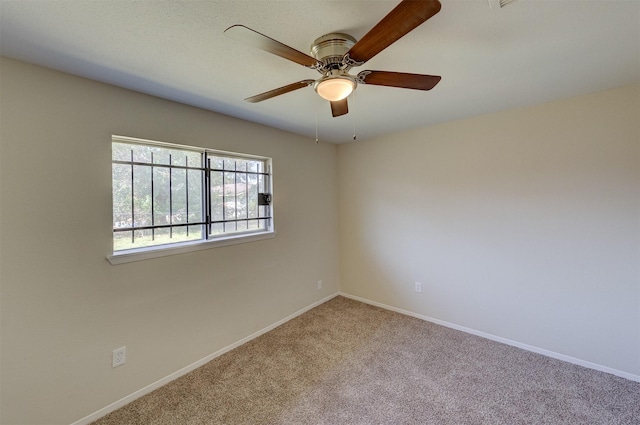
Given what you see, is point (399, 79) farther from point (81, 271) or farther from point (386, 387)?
point (81, 271)

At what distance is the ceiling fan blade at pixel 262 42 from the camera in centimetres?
98

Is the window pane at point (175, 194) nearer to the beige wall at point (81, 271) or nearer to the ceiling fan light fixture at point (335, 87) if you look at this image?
the beige wall at point (81, 271)

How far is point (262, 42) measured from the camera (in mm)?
1070

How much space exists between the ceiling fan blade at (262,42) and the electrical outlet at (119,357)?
217 centimetres

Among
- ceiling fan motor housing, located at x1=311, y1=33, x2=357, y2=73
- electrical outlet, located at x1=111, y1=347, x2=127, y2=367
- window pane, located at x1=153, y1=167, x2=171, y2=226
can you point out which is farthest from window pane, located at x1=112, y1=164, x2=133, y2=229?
ceiling fan motor housing, located at x1=311, y1=33, x2=357, y2=73

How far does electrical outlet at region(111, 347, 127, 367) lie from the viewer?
1882 millimetres

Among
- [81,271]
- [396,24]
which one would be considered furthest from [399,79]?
[81,271]

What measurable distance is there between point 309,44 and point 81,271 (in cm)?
201

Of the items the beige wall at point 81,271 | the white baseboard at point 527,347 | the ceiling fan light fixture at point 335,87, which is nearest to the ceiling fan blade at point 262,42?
the ceiling fan light fixture at point 335,87

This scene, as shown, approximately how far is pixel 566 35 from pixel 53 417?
3648 mm

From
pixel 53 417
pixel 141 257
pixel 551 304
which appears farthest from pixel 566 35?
pixel 53 417

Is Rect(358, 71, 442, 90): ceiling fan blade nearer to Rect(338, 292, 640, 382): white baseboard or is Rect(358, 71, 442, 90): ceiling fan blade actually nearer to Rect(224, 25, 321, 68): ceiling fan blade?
Rect(224, 25, 321, 68): ceiling fan blade

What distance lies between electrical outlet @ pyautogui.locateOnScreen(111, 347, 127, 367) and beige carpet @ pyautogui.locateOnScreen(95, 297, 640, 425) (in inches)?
12.3

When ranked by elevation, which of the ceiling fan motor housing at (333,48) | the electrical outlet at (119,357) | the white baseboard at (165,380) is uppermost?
the ceiling fan motor housing at (333,48)
